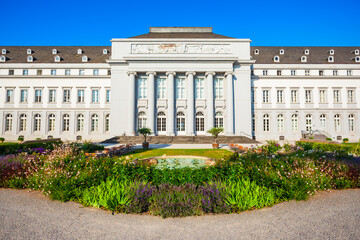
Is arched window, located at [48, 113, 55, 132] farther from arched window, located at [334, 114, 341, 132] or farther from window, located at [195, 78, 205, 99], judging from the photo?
arched window, located at [334, 114, 341, 132]

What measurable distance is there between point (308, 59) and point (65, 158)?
43.0m

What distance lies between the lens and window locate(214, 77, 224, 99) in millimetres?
30953

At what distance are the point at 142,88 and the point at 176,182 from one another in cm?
2683

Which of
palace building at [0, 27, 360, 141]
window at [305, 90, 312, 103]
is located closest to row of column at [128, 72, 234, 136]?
palace building at [0, 27, 360, 141]

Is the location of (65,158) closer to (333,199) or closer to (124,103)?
(333,199)

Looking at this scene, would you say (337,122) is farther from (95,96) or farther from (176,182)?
(95,96)

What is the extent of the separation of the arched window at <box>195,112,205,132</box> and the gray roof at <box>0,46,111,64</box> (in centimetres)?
2033

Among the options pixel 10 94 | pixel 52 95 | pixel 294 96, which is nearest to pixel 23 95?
pixel 10 94

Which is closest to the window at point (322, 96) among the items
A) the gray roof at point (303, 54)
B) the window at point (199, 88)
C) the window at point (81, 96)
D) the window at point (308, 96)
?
the window at point (308, 96)

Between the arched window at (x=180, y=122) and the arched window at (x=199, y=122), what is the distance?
7.06 ft

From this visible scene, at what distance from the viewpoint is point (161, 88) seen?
102ft

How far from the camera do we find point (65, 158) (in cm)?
677

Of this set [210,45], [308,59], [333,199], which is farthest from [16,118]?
[308,59]

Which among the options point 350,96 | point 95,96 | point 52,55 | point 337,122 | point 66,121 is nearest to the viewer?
point 66,121
